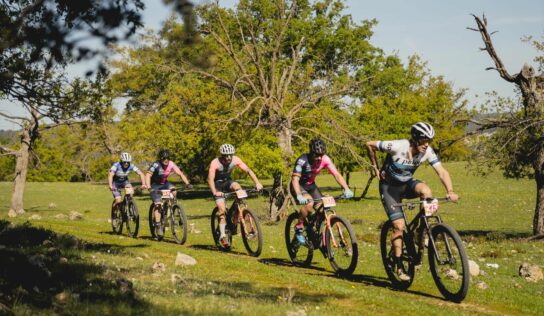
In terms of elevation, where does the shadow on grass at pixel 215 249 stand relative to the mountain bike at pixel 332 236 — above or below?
below

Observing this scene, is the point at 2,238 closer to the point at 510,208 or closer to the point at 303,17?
the point at 510,208

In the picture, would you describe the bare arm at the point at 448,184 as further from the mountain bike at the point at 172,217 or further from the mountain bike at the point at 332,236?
the mountain bike at the point at 172,217

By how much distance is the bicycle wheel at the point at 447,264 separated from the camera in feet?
27.8

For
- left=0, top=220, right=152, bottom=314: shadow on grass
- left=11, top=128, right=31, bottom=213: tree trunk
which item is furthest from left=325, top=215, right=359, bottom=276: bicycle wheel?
left=11, top=128, right=31, bottom=213: tree trunk

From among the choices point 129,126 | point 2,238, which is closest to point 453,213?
point 129,126

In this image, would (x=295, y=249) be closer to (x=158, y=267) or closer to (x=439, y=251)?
(x=158, y=267)

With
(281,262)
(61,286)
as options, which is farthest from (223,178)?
(61,286)

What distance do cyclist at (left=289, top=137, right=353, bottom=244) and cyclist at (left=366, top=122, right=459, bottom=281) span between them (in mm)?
1487

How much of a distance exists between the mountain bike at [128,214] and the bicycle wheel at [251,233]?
17.5ft

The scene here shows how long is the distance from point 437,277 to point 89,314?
5520 millimetres

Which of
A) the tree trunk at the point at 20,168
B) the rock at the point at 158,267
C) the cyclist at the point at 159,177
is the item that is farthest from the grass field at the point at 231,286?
the tree trunk at the point at 20,168

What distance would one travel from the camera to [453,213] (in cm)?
4000

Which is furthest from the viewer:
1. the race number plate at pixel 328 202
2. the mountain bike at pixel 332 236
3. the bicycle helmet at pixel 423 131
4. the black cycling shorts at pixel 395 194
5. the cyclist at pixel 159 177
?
the cyclist at pixel 159 177

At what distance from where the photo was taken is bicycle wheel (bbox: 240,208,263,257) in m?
13.6
